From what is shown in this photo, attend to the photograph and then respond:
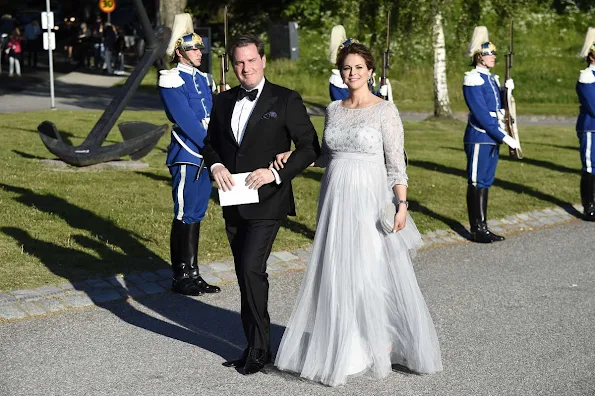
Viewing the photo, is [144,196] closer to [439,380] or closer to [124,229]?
[124,229]

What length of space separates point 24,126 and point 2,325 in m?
13.3

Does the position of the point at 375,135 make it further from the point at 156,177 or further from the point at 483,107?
the point at 156,177

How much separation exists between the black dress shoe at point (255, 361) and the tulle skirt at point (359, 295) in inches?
4.9

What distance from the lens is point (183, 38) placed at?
8234 millimetres

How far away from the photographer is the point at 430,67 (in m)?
32.6

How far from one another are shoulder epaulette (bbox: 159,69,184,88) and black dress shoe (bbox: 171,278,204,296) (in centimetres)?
149

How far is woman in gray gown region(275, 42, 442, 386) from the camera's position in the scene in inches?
239

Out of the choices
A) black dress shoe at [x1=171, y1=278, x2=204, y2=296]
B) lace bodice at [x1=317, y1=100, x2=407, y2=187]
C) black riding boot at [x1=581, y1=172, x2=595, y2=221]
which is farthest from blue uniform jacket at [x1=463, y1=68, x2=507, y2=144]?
lace bodice at [x1=317, y1=100, x2=407, y2=187]

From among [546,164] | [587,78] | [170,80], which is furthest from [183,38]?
[546,164]

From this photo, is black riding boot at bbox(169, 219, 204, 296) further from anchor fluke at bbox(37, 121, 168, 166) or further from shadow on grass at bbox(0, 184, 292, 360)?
anchor fluke at bbox(37, 121, 168, 166)

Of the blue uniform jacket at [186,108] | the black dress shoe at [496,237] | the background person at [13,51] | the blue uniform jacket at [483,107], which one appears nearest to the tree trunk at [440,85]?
the blue uniform jacket at [483,107]

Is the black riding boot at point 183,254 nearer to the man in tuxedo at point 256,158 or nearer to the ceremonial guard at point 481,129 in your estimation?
the man in tuxedo at point 256,158

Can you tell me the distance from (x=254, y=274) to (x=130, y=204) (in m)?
5.73

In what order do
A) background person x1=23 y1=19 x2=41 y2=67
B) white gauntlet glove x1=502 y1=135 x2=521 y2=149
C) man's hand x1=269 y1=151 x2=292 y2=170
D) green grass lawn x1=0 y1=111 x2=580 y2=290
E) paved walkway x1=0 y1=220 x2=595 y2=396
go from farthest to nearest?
background person x1=23 y1=19 x2=41 y2=67
white gauntlet glove x1=502 y1=135 x2=521 y2=149
green grass lawn x1=0 y1=111 x2=580 y2=290
man's hand x1=269 y1=151 x2=292 y2=170
paved walkway x1=0 y1=220 x2=595 y2=396
